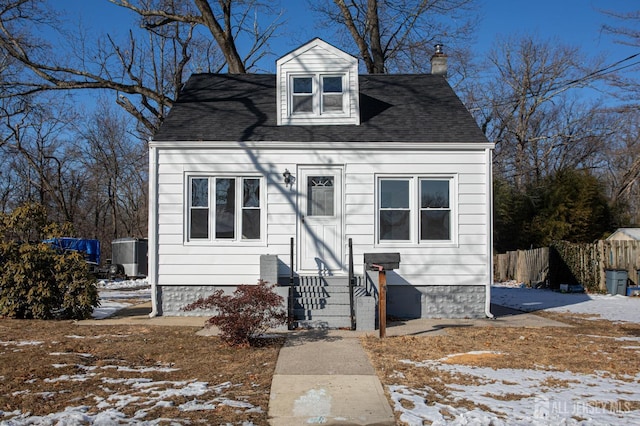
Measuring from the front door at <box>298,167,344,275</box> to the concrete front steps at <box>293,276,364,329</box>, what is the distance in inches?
15.1

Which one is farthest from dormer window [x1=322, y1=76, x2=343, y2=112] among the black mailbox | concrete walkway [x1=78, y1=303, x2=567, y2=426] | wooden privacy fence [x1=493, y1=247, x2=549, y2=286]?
wooden privacy fence [x1=493, y1=247, x2=549, y2=286]

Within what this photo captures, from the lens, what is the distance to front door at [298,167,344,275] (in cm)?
1217

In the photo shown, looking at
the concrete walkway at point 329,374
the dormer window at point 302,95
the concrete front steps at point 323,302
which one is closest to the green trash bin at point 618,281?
the concrete walkway at point 329,374

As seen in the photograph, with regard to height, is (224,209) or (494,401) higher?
(224,209)

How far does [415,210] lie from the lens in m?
12.2

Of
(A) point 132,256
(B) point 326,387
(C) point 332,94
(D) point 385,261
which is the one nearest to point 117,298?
(C) point 332,94

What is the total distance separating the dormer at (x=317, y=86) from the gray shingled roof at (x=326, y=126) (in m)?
0.29

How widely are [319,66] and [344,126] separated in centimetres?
156

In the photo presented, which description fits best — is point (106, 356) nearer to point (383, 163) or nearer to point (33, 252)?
point (33, 252)

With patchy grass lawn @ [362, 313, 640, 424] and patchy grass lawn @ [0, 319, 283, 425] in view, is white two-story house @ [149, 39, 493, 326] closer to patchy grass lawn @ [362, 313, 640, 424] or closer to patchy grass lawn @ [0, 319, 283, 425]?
patchy grass lawn @ [362, 313, 640, 424]

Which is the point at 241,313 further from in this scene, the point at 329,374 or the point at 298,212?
the point at 298,212

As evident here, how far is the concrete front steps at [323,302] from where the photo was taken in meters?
10.7

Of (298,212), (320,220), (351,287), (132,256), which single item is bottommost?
(132,256)

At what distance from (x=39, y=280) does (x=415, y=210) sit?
8.09 metres
